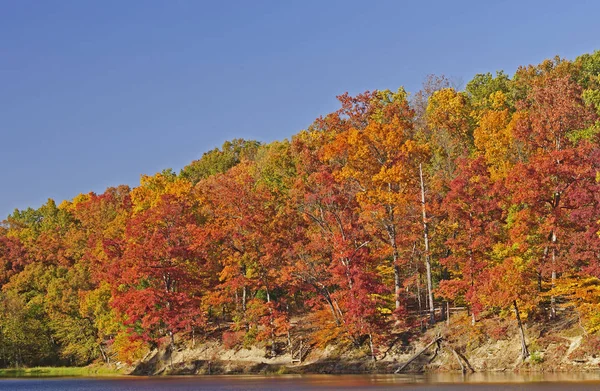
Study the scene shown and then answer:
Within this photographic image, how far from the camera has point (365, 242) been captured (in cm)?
5384

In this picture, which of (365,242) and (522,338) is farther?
(365,242)

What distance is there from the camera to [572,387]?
100 ft

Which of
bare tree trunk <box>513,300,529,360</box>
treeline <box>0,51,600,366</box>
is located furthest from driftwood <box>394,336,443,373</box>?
bare tree trunk <box>513,300,529,360</box>

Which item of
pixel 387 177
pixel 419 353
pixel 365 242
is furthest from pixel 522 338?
pixel 387 177

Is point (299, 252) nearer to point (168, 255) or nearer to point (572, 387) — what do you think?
point (168, 255)

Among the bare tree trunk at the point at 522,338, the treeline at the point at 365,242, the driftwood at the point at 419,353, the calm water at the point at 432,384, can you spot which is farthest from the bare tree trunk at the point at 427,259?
the calm water at the point at 432,384

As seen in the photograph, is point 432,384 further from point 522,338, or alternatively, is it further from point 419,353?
point 419,353

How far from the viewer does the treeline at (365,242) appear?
46156mm

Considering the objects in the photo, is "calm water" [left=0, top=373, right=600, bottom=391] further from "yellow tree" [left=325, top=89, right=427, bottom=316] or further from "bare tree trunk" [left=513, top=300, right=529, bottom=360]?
"yellow tree" [left=325, top=89, right=427, bottom=316]

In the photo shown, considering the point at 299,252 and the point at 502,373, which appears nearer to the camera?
the point at 502,373

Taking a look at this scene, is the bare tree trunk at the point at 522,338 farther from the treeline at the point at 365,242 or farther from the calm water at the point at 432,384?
the calm water at the point at 432,384

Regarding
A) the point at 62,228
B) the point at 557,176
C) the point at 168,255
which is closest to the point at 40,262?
the point at 62,228

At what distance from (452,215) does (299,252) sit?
11870 millimetres

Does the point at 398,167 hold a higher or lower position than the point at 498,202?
higher
